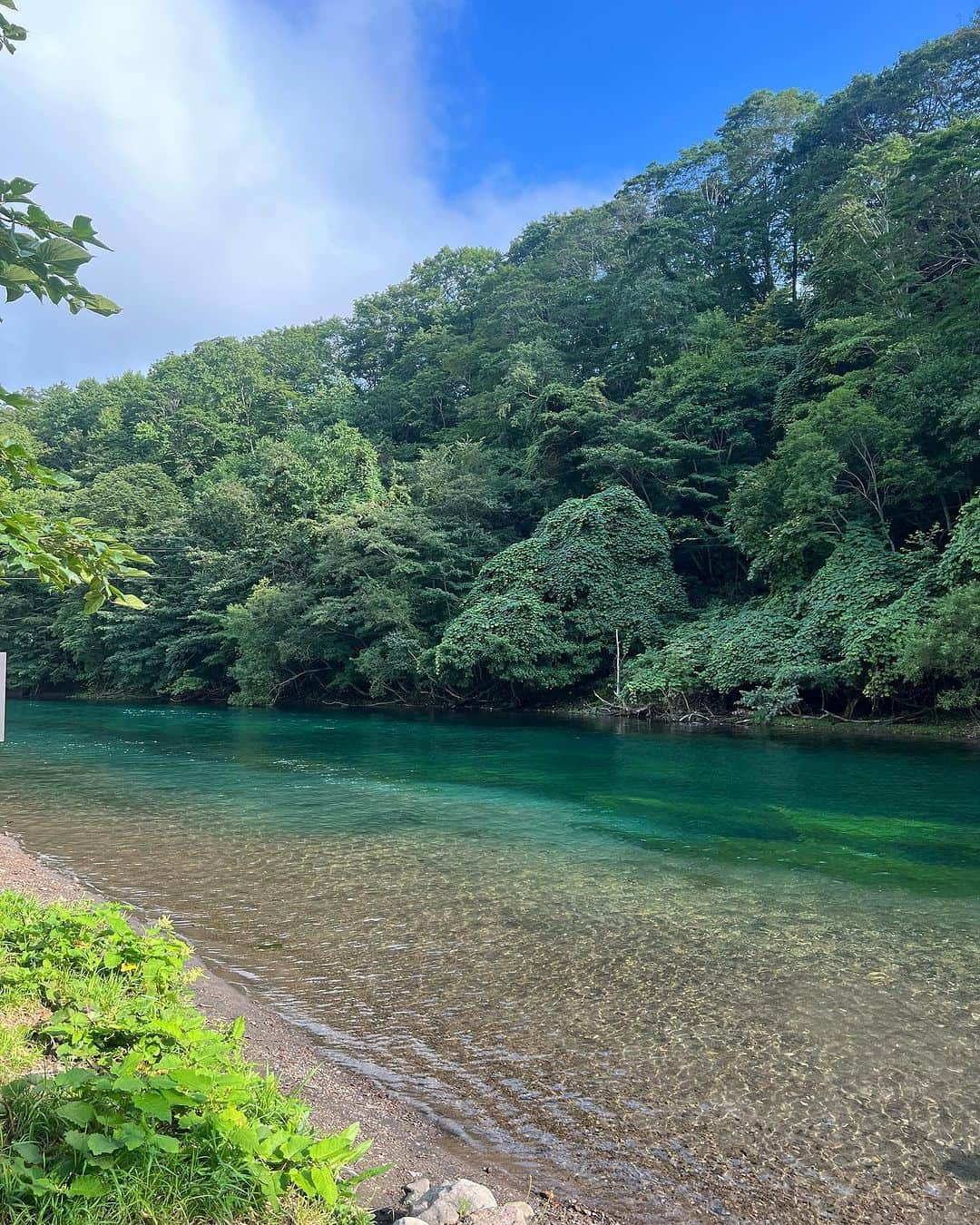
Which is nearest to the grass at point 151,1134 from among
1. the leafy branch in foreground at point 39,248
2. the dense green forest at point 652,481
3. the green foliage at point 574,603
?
the leafy branch in foreground at point 39,248

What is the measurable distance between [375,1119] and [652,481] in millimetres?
28452

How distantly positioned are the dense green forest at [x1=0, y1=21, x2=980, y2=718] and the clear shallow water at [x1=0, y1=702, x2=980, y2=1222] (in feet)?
25.7

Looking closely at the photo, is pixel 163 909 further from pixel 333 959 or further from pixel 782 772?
pixel 782 772

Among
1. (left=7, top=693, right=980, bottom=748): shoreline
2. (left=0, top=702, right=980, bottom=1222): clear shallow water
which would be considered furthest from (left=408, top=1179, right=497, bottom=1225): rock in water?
(left=7, top=693, right=980, bottom=748): shoreline

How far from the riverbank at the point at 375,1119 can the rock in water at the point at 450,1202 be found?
130mm

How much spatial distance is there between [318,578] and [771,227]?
2897cm

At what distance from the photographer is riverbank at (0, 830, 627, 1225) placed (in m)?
3.22

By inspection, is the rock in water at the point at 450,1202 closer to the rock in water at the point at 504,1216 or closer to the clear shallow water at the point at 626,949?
the rock in water at the point at 504,1216

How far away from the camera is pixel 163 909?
707cm

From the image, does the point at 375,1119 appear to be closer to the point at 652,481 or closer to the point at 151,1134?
the point at 151,1134


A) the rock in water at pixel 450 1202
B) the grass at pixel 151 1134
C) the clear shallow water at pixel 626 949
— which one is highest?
the grass at pixel 151 1134

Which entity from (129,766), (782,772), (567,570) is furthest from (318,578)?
(782,772)

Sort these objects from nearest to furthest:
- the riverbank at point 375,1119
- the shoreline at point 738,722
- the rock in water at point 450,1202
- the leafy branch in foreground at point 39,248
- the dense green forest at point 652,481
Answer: the leafy branch in foreground at point 39,248
the rock in water at point 450,1202
the riverbank at point 375,1119
the shoreline at point 738,722
the dense green forest at point 652,481

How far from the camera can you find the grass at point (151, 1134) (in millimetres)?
2410
